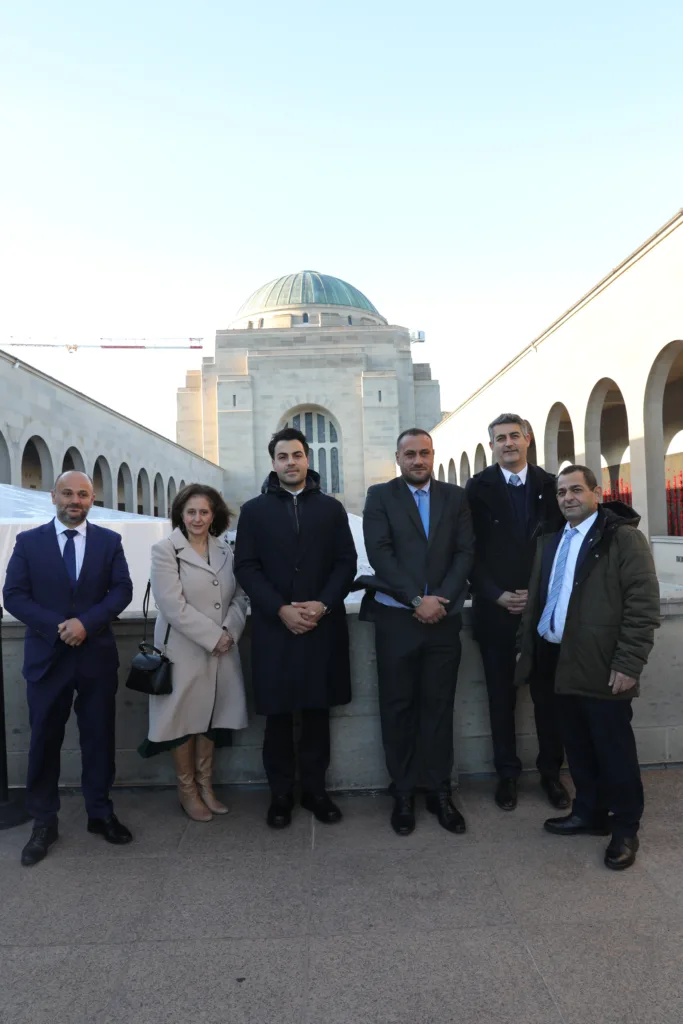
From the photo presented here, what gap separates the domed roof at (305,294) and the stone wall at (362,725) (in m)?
56.8

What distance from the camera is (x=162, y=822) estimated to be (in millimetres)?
3934

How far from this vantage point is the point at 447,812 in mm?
3783

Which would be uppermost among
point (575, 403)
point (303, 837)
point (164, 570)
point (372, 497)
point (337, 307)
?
point (337, 307)

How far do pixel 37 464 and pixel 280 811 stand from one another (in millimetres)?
22681

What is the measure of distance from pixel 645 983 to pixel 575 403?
1489 centimetres

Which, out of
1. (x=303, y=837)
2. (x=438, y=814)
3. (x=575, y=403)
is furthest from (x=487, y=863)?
(x=575, y=403)

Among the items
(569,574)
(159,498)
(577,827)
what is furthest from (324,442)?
(577,827)

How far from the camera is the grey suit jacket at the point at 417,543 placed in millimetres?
3855

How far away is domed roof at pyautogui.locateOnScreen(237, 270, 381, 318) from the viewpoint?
59.1m

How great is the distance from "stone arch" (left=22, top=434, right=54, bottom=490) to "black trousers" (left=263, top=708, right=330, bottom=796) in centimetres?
1623

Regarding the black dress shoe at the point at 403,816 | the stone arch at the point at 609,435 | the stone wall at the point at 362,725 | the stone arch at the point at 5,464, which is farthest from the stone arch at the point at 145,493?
the black dress shoe at the point at 403,816

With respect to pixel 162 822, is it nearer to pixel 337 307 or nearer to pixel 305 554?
pixel 305 554

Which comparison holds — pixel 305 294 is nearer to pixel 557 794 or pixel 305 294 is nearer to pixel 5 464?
pixel 5 464

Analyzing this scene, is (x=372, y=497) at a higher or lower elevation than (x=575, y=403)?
lower
